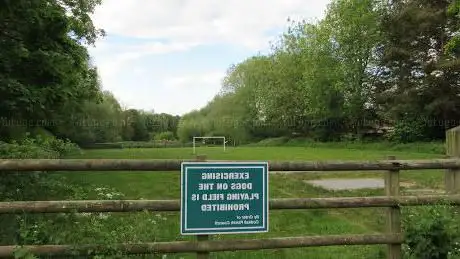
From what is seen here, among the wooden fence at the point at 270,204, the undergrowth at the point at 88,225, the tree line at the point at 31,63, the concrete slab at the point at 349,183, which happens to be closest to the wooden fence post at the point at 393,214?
the wooden fence at the point at 270,204

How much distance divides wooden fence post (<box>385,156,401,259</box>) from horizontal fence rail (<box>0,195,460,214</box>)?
0.11m

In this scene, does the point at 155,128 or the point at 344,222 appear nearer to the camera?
the point at 344,222

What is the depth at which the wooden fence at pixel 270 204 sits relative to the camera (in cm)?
530

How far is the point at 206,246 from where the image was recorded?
Answer: 18.2 ft

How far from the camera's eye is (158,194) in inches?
536

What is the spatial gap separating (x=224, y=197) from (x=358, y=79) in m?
47.4

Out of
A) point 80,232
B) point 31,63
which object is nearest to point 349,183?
point 31,63

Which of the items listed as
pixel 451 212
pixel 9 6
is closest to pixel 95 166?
pixel 451 212

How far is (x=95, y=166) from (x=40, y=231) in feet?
2.72

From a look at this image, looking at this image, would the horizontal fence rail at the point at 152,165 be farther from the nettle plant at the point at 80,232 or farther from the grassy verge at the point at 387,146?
the grassy verge at the point at 387,146

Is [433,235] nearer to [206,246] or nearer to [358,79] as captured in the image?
[206,246]

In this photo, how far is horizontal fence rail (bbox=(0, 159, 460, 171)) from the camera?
531 centimetres

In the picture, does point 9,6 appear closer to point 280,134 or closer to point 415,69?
point 415,69

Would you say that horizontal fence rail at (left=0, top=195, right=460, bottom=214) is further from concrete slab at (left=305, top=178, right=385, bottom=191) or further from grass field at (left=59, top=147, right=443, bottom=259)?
concrete slab at (left=305, top=178, right=385, bottom=191)
